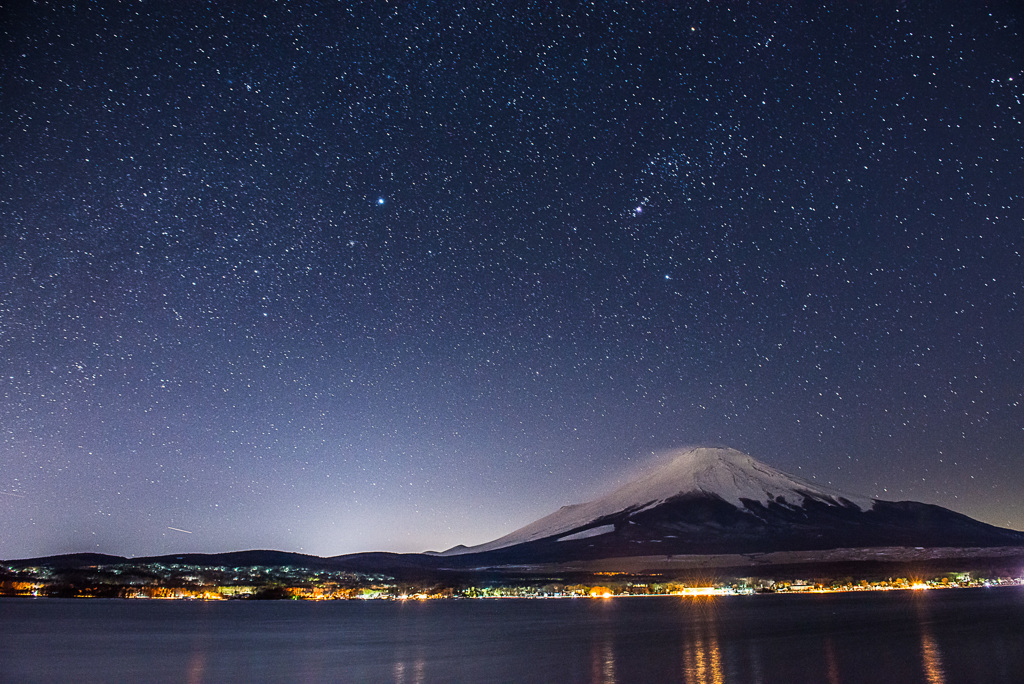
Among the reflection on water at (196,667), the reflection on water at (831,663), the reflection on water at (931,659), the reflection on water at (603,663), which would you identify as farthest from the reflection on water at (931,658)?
the reflection on water at (196,667)

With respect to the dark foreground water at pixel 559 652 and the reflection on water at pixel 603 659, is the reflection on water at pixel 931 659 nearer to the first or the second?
the dark foreground water at pixel 559 652

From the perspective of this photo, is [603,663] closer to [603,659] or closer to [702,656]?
[603,659]

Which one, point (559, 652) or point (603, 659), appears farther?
point (559, 652)

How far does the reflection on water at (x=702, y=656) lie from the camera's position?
120ft

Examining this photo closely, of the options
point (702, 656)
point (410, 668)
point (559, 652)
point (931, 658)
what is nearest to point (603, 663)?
point (702, 656)

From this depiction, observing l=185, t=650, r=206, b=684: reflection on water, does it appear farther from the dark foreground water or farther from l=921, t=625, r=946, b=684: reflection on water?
l=921, t=625, r=946, b=684: reflection on water

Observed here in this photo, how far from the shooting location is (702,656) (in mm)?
46562

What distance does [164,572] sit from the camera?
19950 centimetres

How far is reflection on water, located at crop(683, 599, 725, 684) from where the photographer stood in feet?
120

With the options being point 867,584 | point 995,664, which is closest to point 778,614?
point 995,664

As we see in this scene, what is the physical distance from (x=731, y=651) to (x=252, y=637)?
44691 millimetres

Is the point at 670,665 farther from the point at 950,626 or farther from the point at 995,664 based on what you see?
the point at 950,626

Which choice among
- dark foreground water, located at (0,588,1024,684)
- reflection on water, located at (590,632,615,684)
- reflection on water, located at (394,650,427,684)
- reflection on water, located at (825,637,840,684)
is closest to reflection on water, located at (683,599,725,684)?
dark foreground water, located at (0,588,1024,684)

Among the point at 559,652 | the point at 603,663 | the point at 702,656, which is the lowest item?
the point at 559,652
